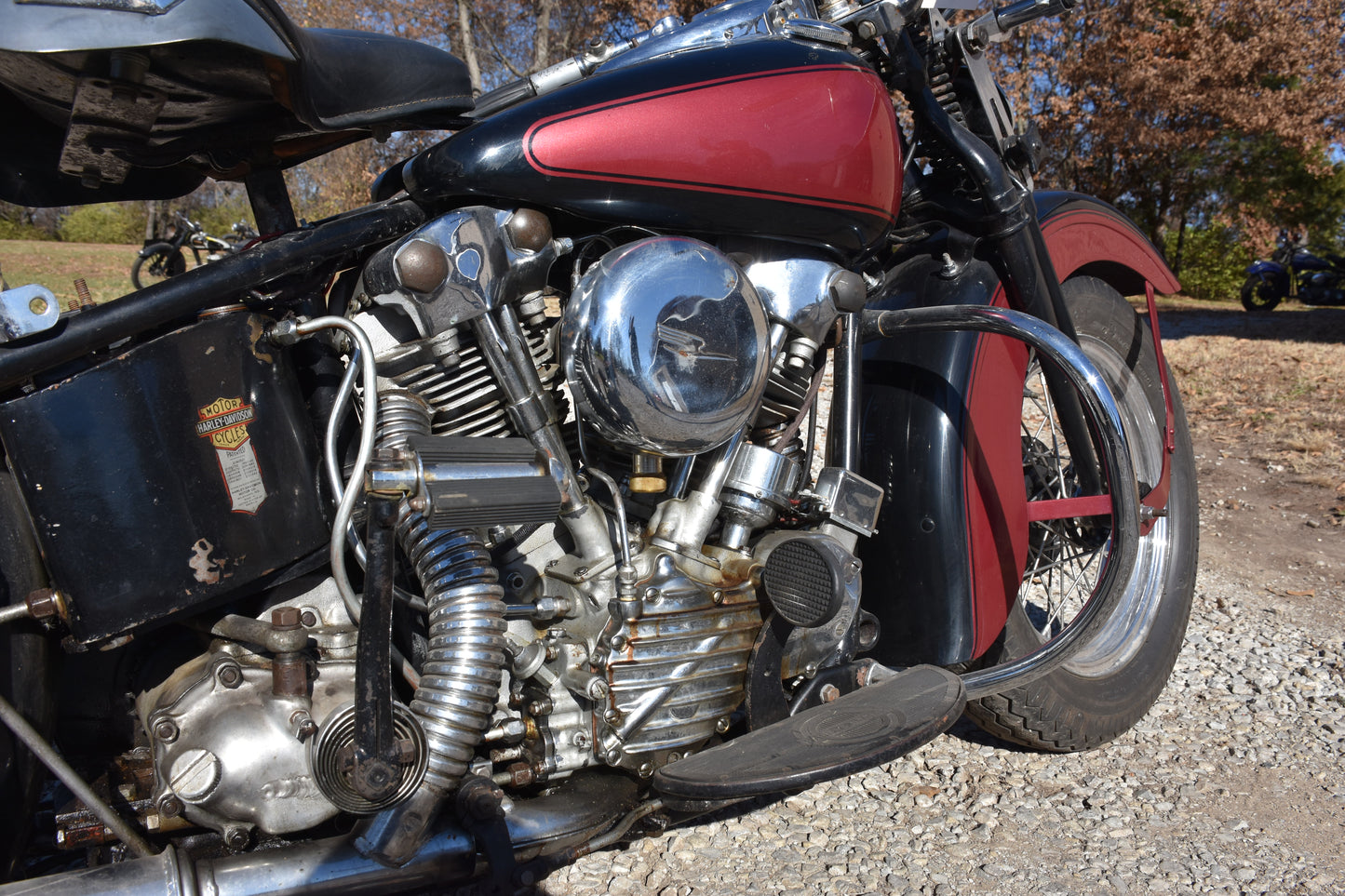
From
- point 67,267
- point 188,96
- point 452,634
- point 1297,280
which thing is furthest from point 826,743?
point 1297,280

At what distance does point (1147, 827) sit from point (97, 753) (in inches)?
82.3

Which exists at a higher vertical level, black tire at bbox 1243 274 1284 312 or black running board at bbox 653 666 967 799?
black running board at bbox 653 666 967 799

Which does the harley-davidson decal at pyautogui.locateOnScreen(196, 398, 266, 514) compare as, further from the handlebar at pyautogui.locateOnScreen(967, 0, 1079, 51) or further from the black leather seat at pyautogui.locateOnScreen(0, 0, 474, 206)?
the handlebar at pyautogui.locateOnScreen(967, 0, 1079, 51)

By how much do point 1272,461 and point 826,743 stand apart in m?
4.35

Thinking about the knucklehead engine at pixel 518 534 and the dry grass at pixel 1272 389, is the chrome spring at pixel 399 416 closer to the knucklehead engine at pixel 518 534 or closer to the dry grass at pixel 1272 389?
the knucklehead engine at pixel 518 534

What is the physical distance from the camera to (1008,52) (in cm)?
1341

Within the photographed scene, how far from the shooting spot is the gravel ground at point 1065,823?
1.84m

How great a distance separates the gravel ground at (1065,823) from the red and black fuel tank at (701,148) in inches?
48.9

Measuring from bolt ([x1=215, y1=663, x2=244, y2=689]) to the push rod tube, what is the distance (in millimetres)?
1278

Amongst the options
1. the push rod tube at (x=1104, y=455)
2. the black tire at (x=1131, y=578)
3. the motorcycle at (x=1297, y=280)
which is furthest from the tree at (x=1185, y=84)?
the push rod tube at (x=1104, y=455)

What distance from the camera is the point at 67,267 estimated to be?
11180mm

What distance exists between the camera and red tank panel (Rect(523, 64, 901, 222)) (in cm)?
149

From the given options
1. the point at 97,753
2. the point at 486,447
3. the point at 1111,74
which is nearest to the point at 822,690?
the point at 486,447

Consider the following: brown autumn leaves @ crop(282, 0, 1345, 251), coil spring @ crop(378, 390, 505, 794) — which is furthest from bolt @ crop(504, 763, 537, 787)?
brown autumn leaves @ crop(282, 0, 1345, 251)
